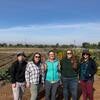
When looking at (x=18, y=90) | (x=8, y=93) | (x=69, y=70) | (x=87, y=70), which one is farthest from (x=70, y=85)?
(x=8, y=93)

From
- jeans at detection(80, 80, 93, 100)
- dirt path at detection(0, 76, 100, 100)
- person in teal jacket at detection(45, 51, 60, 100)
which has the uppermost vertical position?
person in teal jacket at detection(45, 51, 60, 100)

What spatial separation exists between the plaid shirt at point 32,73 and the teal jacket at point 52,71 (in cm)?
27

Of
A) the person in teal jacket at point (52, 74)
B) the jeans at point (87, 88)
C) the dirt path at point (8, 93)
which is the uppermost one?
the person in teal jacket at point (52, 74)

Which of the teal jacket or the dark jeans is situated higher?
the teal jacket

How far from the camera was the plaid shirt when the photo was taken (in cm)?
815

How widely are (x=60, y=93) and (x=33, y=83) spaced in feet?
7.26

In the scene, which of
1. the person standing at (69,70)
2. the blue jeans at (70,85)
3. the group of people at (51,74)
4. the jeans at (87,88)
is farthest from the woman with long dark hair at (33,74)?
the jeans at (87,88)

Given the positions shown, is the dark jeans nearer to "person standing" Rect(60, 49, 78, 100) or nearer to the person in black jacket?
"person standing" Rect(60, 49, 78, 100)

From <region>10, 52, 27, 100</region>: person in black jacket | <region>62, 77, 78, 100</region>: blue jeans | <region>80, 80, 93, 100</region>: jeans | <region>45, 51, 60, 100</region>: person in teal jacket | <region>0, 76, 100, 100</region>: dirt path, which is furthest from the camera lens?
<region>0, 76, 100, 100</region>: dirt path

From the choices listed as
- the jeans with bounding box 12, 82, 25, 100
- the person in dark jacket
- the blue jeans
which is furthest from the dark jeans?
the person in dark jacket

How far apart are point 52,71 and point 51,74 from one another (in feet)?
0.25

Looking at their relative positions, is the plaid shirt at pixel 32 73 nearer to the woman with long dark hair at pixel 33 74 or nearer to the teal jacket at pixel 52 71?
the woman with long dark hair at pixel 33 74

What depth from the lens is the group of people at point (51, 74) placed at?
815cm

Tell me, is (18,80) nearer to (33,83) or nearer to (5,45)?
(33,83)
